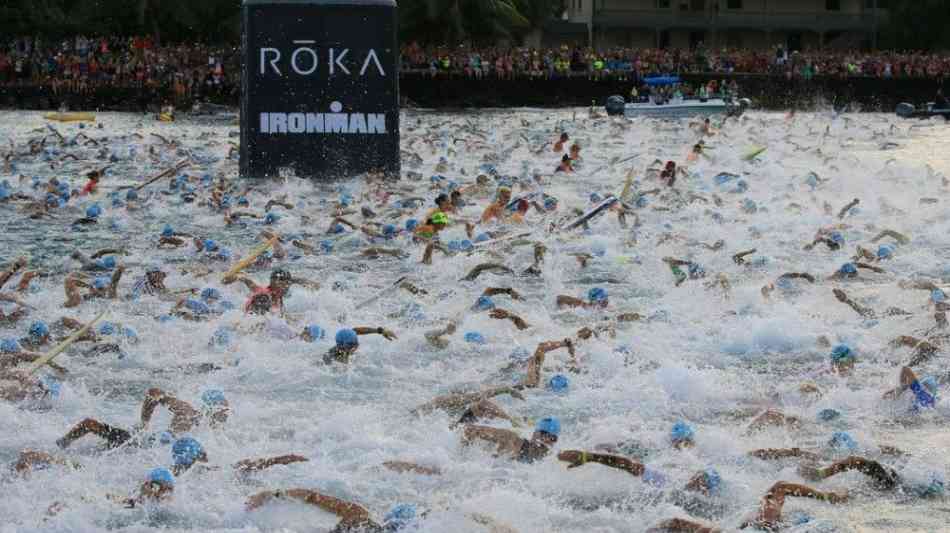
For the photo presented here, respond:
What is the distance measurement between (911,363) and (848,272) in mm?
3009

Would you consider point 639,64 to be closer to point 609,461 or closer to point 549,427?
point 549,427

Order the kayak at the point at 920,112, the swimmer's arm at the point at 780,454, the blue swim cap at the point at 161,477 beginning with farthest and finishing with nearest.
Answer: the kayak at the point at 920,112 < the swimmer's arm at the point at 780,454 < the blue swim cap at the point at 161,477

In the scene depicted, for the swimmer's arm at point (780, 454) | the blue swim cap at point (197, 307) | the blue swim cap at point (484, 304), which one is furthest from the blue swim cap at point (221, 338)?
the swimmer's arm at point (780, 454)

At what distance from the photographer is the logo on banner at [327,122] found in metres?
16.1

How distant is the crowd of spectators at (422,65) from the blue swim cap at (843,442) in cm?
3122

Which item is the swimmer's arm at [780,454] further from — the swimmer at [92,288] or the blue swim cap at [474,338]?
the swimmer at [92,288]

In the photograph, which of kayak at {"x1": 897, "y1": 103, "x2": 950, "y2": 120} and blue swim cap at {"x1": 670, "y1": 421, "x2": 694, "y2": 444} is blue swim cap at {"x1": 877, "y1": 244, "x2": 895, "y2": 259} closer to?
blue swim cap at {"x1": 670, "y1": 421, "x2": 694, "y2": 444}

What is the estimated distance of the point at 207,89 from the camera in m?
35.5

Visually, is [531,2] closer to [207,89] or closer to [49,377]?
[207,89]

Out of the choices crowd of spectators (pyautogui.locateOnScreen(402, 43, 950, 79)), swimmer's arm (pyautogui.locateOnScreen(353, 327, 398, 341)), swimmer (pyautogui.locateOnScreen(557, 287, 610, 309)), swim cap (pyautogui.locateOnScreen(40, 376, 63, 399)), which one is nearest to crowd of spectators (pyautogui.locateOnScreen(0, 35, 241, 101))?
crowd of spectators (pyautogui.locateOnScreen(402, 43, 950, 79))

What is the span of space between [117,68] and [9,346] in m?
29.2

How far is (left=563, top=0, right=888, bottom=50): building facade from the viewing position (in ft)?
190

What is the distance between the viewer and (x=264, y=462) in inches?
213

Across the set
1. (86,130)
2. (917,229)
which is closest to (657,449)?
(917,229)
